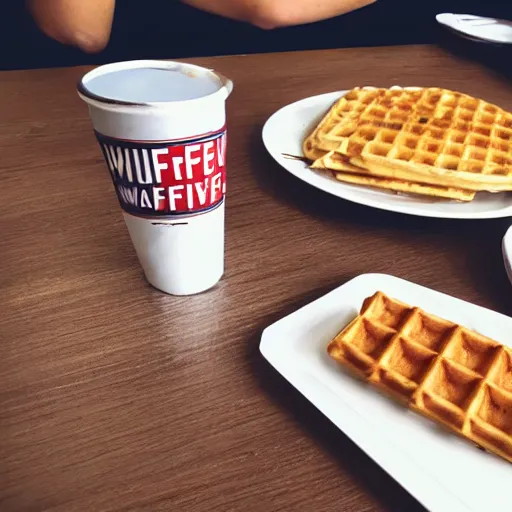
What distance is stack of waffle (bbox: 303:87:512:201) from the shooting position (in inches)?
27.8

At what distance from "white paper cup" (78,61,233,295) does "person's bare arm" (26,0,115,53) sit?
103 centimetres

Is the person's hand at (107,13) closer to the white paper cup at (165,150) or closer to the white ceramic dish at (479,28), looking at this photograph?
the white ceramic dish at (479,28)

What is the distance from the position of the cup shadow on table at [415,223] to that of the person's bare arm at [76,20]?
2.83 feet

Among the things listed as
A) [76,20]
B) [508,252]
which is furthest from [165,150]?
[76,20]

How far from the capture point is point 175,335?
0.51 m

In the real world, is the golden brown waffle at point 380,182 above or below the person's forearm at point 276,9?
below

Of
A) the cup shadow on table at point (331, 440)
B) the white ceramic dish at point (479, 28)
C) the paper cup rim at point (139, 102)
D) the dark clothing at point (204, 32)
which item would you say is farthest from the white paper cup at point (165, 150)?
the dark clothing at point (204, 32)

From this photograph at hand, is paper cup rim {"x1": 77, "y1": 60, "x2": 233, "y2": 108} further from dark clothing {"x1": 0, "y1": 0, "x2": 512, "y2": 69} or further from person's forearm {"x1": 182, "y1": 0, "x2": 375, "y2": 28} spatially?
dark clothing {"x1": 0, "y1": 0, "x2": 512, "y2": 69}

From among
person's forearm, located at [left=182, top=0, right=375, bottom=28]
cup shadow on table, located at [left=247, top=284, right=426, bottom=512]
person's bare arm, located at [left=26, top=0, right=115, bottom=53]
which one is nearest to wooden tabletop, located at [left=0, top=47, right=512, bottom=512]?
cup shadow on table, located at [left=247, top=284, right=426, bottom=512]

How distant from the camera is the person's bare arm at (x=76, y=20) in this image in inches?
53.6

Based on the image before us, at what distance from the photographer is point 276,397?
450 millimetres

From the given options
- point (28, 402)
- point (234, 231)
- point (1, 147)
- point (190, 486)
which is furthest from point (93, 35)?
point (190, 486)

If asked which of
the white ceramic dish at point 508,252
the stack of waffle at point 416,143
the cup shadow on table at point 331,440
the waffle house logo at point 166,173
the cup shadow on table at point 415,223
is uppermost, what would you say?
the waffle house logo at point 166,173

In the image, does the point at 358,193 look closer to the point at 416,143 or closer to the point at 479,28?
the point at 416,143
